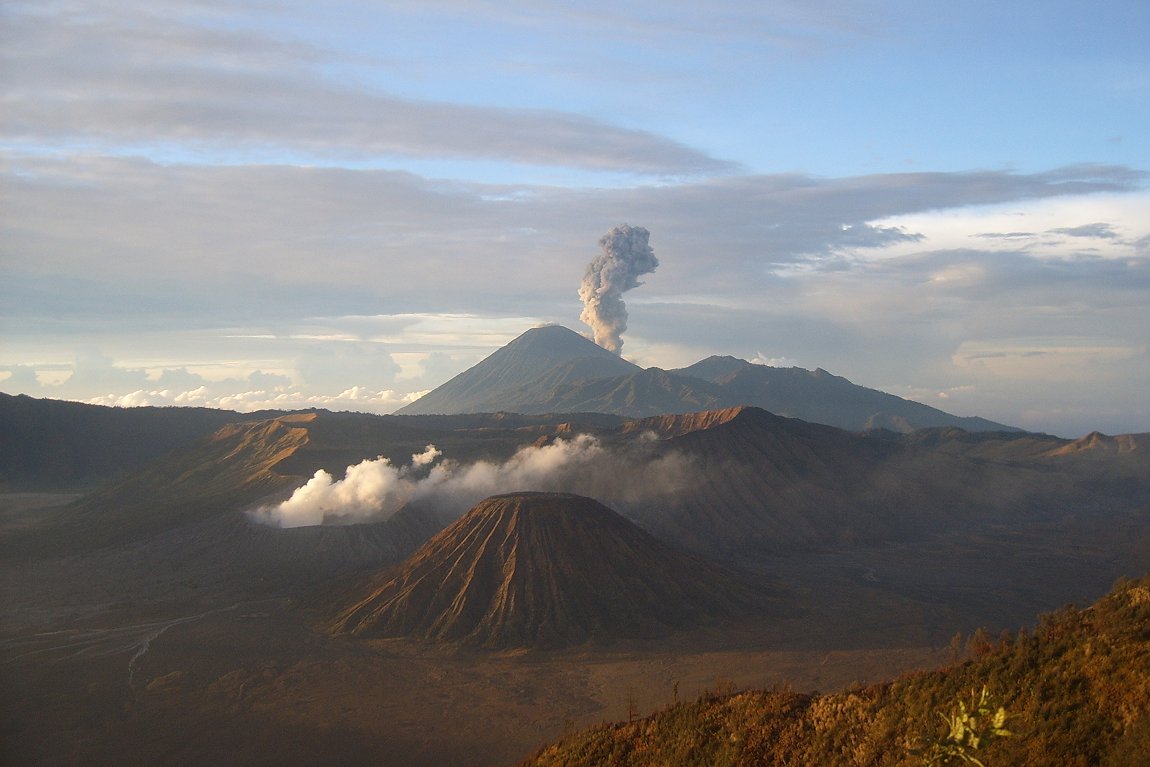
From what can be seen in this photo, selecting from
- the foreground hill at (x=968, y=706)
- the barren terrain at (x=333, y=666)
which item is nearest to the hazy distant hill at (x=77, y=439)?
the barren terrain at (x=333, y=666)

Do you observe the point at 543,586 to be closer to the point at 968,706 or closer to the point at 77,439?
the point at 968,706

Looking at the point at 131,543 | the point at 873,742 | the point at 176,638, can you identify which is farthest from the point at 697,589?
the point at 131,543

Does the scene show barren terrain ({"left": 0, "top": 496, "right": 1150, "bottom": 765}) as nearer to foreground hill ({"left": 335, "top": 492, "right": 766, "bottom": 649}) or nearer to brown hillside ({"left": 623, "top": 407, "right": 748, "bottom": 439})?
foreground hill ({"left": 335, "top": 492, "right": 766, "bottom": 649})

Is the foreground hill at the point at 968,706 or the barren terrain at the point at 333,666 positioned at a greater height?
the foreground hill at the point at 968,706

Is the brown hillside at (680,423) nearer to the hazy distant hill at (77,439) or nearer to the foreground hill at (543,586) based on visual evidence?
the foreground hill at (543,586)

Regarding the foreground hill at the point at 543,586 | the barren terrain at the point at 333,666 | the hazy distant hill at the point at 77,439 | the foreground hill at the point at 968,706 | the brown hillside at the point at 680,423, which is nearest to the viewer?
the foreground hill at the point at 968,706
